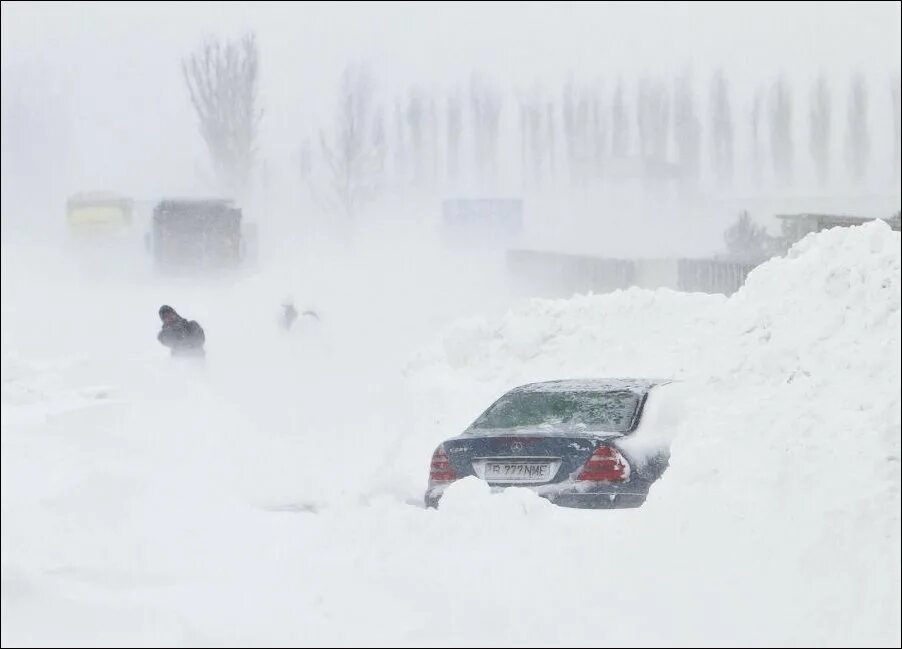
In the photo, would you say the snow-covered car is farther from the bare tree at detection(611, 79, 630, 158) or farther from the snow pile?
the bare tree at detection(611, 79, 630, 158)

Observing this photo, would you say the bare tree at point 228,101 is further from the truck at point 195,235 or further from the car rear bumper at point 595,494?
the car rear bumper at point 595,494

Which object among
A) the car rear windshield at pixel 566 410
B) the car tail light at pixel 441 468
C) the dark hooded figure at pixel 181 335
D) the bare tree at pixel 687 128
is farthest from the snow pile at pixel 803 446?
the bare tree at pixel 687 128

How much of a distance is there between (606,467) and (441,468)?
1.27 meters

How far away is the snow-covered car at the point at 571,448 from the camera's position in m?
8.14

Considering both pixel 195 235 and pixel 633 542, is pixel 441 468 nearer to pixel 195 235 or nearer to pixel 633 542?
pixel 633 542

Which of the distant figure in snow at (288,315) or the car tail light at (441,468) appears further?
the distant figure in snow at (288,315)

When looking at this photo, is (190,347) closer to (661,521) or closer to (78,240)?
(661,521)

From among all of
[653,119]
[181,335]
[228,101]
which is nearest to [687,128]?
[653,119]

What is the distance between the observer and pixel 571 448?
8266mm

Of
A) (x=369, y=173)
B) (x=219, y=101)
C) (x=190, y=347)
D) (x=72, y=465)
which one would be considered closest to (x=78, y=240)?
→ (x=219, y=101)

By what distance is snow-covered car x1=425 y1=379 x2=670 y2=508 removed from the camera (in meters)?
8.14

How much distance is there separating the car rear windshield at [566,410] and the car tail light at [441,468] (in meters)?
0.40

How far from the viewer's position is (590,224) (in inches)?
3036

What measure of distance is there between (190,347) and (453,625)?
13.1m
